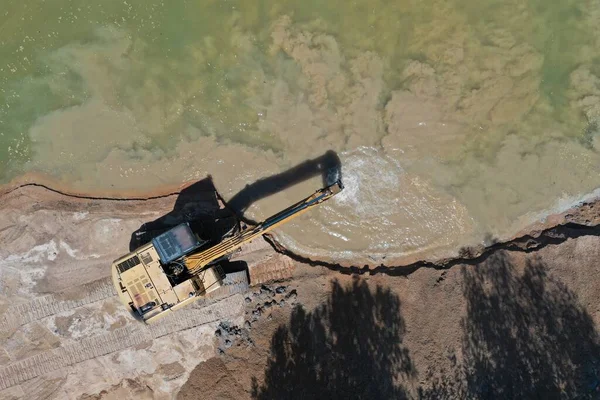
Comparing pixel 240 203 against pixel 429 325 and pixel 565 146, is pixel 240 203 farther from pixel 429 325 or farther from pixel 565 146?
pixel 565 146

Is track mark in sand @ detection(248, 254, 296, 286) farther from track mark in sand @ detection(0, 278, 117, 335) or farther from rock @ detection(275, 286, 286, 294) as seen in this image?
track mark in sand @ detection(0, 278, 117, 335)

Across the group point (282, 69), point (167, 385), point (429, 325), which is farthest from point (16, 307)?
point (429, 325)

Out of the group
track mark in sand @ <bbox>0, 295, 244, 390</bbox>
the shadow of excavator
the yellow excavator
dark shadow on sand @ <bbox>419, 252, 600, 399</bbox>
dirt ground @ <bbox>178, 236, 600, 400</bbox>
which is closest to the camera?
the yellow excavator

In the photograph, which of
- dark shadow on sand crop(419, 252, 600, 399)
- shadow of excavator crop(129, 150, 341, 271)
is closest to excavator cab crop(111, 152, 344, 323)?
shadow of excavator crop(129, 150, 341, 271)

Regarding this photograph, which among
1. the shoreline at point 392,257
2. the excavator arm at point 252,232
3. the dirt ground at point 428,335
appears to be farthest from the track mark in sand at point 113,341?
the shoreline at point 392,257

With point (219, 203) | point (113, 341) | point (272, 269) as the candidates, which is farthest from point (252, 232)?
point (113, 341)

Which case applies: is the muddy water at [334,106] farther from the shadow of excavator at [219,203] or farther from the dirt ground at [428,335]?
the dirt ground at [428,335]

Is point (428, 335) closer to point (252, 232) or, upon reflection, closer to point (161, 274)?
point (252, 232)
